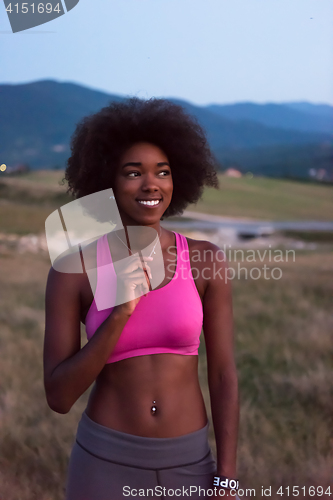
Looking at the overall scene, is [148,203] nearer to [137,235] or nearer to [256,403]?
[137,235]

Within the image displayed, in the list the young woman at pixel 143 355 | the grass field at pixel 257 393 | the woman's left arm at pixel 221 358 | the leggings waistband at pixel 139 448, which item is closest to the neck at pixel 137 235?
the young woman at pixel 143 355

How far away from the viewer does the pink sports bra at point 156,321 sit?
161 cm

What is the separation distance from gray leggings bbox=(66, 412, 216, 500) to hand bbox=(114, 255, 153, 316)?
45cm

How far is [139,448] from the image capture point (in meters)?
1.59

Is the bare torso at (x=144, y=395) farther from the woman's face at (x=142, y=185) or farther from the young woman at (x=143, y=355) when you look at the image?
the woman's face at (x=142, y=185)

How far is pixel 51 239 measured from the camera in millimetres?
2020

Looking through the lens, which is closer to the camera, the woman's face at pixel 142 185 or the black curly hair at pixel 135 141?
the woman's face at pixel 142 185

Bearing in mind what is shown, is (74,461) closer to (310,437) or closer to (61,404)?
(61,404)

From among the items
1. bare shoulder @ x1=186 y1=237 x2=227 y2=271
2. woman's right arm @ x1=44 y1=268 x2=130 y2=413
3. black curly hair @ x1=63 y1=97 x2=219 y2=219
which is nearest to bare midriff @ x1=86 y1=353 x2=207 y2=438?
woman's right arm @ x1=44 y1=268 x2=130 y2=413

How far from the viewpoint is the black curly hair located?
184cm

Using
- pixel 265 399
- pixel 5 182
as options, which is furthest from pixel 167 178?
pixel 5 182

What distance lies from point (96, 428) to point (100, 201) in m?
0.83

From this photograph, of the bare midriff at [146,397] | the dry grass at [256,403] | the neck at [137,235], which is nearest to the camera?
the bare midriff at [146,397]

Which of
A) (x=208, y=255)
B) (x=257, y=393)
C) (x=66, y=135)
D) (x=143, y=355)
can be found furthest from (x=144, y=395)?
(x=66, y=135)
